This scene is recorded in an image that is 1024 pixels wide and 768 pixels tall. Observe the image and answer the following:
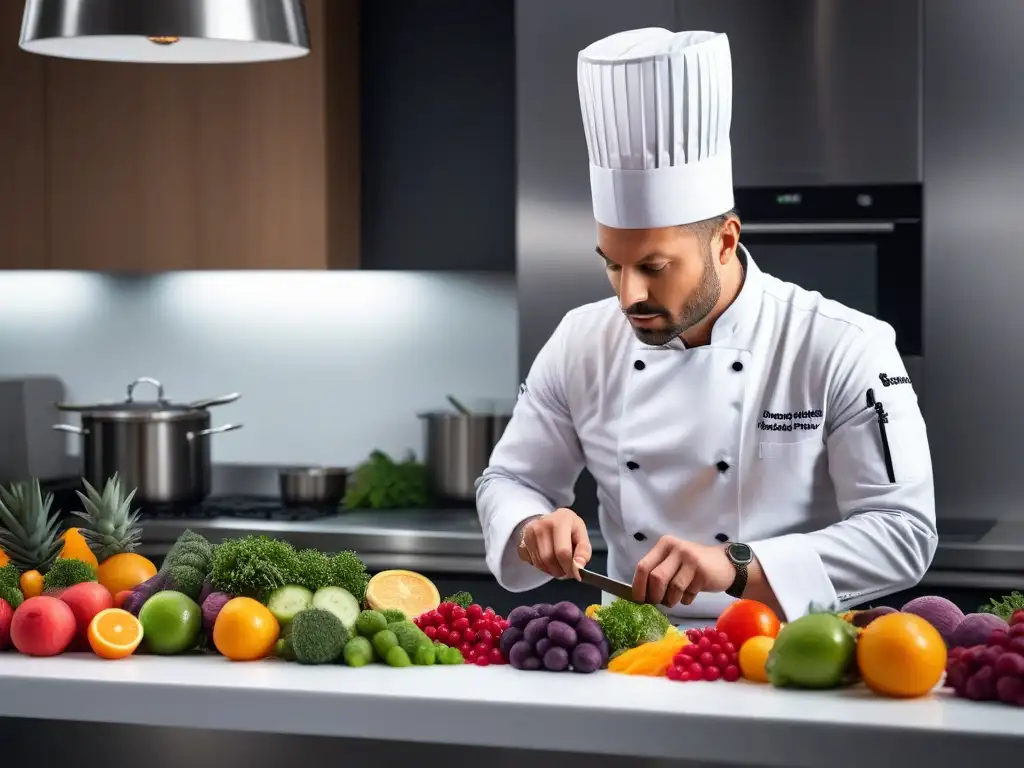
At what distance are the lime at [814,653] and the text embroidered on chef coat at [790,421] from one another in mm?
719

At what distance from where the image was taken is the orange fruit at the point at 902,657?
1.53 meters

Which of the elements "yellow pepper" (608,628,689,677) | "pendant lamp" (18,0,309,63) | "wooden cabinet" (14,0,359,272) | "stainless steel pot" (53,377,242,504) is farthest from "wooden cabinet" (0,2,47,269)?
"yellow pepper" (608,628,689,677)

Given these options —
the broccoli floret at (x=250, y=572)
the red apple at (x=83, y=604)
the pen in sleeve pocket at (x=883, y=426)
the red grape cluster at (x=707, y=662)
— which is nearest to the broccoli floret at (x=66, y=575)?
the red apple at (x=83, y=604)

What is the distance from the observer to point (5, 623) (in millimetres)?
1859

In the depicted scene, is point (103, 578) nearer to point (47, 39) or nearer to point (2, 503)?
point (2, 503)

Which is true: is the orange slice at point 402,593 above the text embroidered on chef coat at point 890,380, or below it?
below

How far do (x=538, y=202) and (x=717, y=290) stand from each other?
4.45ft

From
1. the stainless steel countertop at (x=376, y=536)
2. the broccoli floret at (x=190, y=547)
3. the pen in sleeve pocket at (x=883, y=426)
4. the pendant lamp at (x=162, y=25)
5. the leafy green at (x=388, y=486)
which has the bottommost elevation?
the stainless steel countertop at (x=376, y=536)

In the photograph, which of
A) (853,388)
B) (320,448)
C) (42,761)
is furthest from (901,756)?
(320,448)

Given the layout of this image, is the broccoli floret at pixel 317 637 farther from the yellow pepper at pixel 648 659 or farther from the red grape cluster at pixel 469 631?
the yellow pepper at pixel 648 659

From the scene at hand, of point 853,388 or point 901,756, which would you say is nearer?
point 901,756

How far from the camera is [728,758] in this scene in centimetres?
149

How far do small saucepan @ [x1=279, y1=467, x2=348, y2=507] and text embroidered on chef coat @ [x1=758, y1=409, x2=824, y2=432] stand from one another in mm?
1753

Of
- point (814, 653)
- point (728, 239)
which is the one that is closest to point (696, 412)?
point (728, 239)
